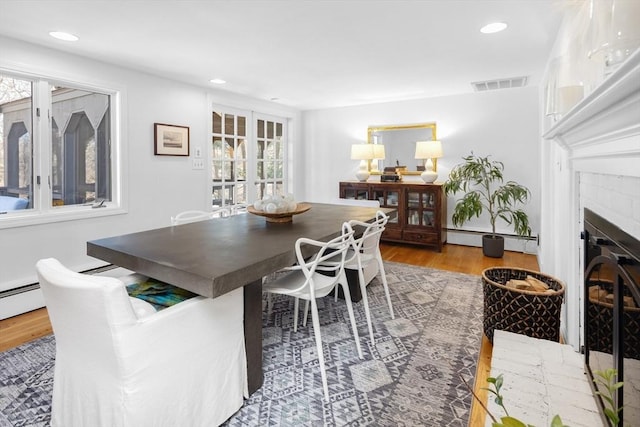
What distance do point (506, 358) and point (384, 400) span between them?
0.67 metres

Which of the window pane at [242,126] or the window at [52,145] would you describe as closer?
the window at [52,145]

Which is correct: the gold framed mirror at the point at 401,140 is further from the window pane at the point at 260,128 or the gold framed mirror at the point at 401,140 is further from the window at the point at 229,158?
the window at the point at 229,158

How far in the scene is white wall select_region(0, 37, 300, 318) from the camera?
2922 mm

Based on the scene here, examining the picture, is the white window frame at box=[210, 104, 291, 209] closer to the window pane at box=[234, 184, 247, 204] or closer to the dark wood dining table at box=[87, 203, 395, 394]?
the window pane at box=[234, 184, 247, 204]

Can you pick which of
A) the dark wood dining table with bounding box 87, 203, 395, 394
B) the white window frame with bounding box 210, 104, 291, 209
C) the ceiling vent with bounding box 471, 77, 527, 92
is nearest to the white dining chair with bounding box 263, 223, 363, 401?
the dark wood dining table with bounding box 87, 203, 395, 394

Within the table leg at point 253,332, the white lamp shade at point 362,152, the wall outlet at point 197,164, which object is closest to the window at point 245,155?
the wall outlet at point 197,164

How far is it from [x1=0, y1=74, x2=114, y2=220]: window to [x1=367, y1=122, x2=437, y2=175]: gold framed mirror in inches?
144

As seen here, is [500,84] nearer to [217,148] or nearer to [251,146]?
[251,146]

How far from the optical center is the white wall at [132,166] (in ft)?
9.59

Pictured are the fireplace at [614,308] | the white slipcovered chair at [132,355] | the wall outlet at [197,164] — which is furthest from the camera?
the wall outlet at [197,164]

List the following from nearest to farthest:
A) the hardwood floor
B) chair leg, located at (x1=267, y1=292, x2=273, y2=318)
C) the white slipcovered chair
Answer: the white slipcovered chair → the hardwood floor → chair leg, located at (x1=267, y1=292, x2=273, y2=318)

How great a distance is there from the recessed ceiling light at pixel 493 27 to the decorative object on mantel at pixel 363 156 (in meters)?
2.79

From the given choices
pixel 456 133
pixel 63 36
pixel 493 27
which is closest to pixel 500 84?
pixel 456 133

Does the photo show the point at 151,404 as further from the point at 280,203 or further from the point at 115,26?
the point at 115,26
